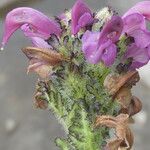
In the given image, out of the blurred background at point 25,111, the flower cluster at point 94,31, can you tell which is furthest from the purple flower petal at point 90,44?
the blurred background at point 25,111

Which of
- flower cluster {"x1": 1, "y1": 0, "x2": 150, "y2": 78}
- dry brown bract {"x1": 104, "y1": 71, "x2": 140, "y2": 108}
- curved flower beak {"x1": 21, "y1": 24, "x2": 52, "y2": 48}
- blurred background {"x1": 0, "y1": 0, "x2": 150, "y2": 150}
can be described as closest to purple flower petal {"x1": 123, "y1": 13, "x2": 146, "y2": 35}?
flower cluster {"x1": 1, "y1": 0, "x2": 150, "y2": 78}

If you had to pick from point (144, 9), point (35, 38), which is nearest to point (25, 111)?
point (35, 38)

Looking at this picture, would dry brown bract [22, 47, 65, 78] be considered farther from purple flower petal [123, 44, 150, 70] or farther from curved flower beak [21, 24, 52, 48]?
purple flower petal [123, 44, 150, 70]

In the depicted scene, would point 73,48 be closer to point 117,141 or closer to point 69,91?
point 69,91

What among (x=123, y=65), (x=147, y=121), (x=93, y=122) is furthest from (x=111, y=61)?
(x=147, y=121)

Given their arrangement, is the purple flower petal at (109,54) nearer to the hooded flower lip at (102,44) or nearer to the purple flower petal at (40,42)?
the hooded flower lip at (102,44)

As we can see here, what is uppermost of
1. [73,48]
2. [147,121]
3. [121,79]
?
[73,48]
